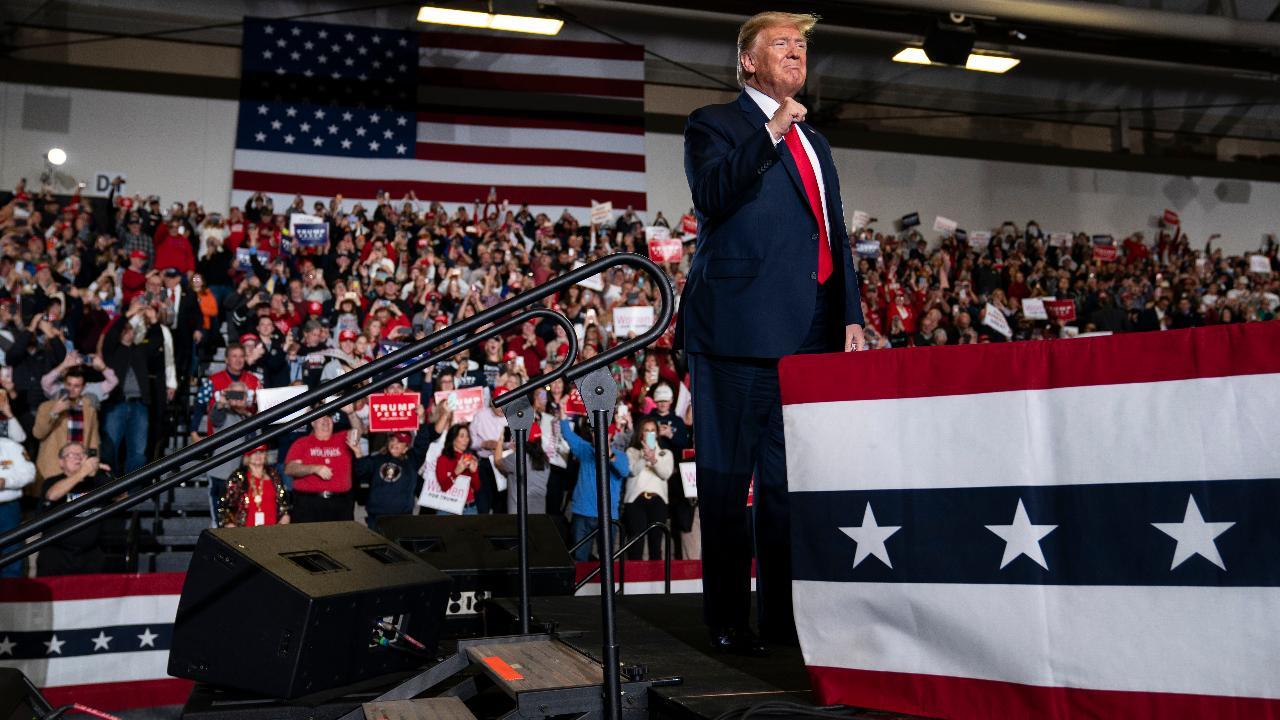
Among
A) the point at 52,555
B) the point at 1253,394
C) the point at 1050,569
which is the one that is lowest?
the point at 52,555

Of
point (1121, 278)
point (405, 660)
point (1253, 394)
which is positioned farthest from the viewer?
point (1121, 278)

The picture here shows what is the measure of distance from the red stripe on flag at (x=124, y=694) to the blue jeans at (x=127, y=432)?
135 inches

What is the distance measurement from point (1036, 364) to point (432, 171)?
17095mm

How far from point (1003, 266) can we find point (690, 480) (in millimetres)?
10641

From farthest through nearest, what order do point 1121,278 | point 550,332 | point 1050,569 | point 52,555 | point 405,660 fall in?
1. point 1121,278
2. point 550,332
3. point 52,555
4. point 405,660
5. point 1050,569

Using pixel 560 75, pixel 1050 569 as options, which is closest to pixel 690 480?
pixel 1050 569

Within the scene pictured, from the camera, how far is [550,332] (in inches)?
476

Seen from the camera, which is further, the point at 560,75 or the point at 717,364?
the point at 560,75

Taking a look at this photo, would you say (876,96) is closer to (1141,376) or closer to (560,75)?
(560,75)

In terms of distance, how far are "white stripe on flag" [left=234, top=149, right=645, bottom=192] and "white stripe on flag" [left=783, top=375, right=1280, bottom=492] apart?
16.4 metres

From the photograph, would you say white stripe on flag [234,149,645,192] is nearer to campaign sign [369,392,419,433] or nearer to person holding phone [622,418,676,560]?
campaign sign [369,392,419,433]

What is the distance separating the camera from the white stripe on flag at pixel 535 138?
18812mm

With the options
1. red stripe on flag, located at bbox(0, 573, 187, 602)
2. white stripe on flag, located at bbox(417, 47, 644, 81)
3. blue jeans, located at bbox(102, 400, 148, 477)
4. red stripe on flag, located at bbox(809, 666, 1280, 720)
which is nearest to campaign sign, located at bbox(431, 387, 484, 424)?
red stripe on flag, located at bbox(0, 573, 187, 602)

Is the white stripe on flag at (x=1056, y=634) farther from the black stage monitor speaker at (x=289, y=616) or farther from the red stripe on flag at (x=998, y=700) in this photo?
the black stage monitor speaker at (x=289, y=616)
